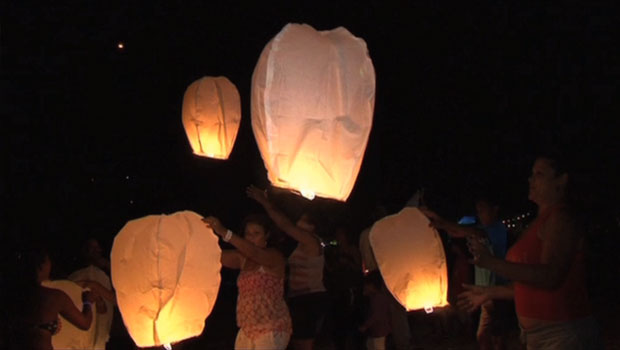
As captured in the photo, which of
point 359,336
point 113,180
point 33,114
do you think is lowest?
point 359,336

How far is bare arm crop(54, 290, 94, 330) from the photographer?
4.77 metres

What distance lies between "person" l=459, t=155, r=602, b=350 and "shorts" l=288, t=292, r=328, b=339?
2981 mm

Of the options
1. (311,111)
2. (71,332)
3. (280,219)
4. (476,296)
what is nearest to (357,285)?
(280,219)

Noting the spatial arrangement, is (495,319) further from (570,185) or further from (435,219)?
(570,185)

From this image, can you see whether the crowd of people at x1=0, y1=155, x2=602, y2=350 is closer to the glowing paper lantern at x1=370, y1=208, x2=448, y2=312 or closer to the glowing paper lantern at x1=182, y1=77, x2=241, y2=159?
the glowing paper lantern at x1=370, y1=208, x2=448, y2=312

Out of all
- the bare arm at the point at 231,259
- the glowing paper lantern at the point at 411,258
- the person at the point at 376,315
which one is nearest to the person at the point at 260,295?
the bare arm at the point at 231,259

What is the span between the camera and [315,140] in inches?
135

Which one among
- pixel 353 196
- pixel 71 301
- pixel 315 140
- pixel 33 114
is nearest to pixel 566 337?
pixel 315 140

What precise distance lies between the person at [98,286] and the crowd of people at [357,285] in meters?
0.01

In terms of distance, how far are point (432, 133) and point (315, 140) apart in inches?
578

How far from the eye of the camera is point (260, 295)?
4805mm

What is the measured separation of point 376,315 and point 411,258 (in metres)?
2.16

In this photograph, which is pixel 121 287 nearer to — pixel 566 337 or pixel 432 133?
pixel 566 337

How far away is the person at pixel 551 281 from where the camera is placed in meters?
3.13
